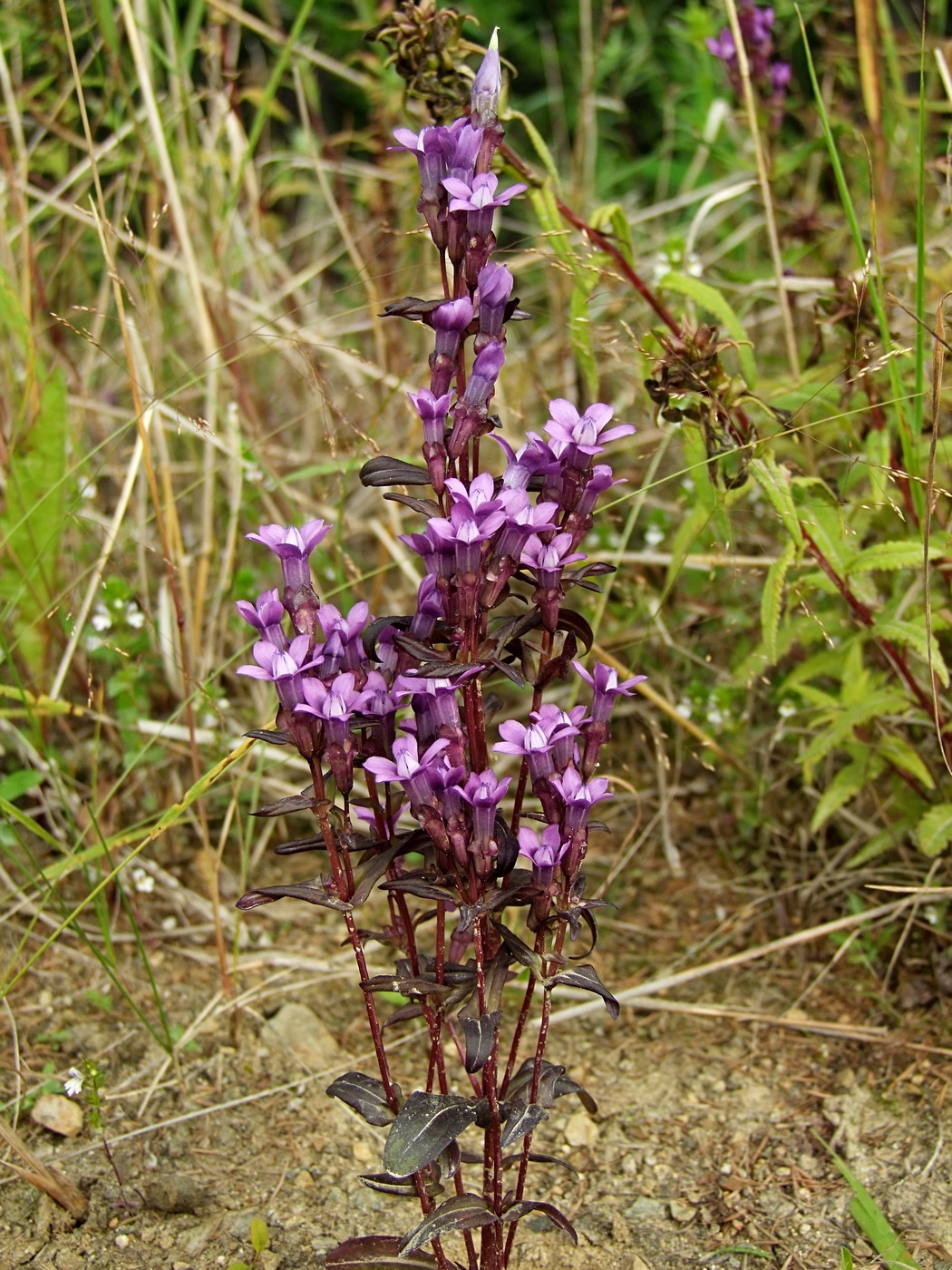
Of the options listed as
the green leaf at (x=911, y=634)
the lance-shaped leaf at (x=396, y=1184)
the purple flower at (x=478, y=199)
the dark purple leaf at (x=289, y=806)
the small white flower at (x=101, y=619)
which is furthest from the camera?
the small white flower at (x=101, y=619)

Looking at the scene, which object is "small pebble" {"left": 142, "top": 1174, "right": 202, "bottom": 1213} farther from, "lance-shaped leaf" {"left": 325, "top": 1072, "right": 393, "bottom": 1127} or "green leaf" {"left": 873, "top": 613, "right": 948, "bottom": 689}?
"green leaf" {"left": 873, "top": 613, "right": 948, "bottom": 689}

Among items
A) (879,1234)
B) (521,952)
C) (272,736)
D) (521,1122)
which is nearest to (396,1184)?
(521,1122)

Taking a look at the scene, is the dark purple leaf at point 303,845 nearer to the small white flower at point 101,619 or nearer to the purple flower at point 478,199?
the purple flower at point 478,199

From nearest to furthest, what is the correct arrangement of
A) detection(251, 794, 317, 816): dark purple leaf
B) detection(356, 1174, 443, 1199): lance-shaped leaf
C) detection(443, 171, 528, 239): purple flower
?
detection(443, 171, 528, 239): purple flower < detection(251, 794, 317, 816): dark purple leaf < detection(356, 1174, 443, 1199): lance-shaped leaf

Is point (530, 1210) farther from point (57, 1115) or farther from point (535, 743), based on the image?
point (57, 1115)

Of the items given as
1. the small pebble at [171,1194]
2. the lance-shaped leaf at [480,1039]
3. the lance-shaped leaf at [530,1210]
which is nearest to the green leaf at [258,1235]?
the small pebble at [171,1194]

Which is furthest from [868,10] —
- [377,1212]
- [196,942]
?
[377,1212]

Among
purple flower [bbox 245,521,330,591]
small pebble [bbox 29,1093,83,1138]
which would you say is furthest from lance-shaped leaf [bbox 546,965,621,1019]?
small pebble [bbox 29,1093,83,1138]
